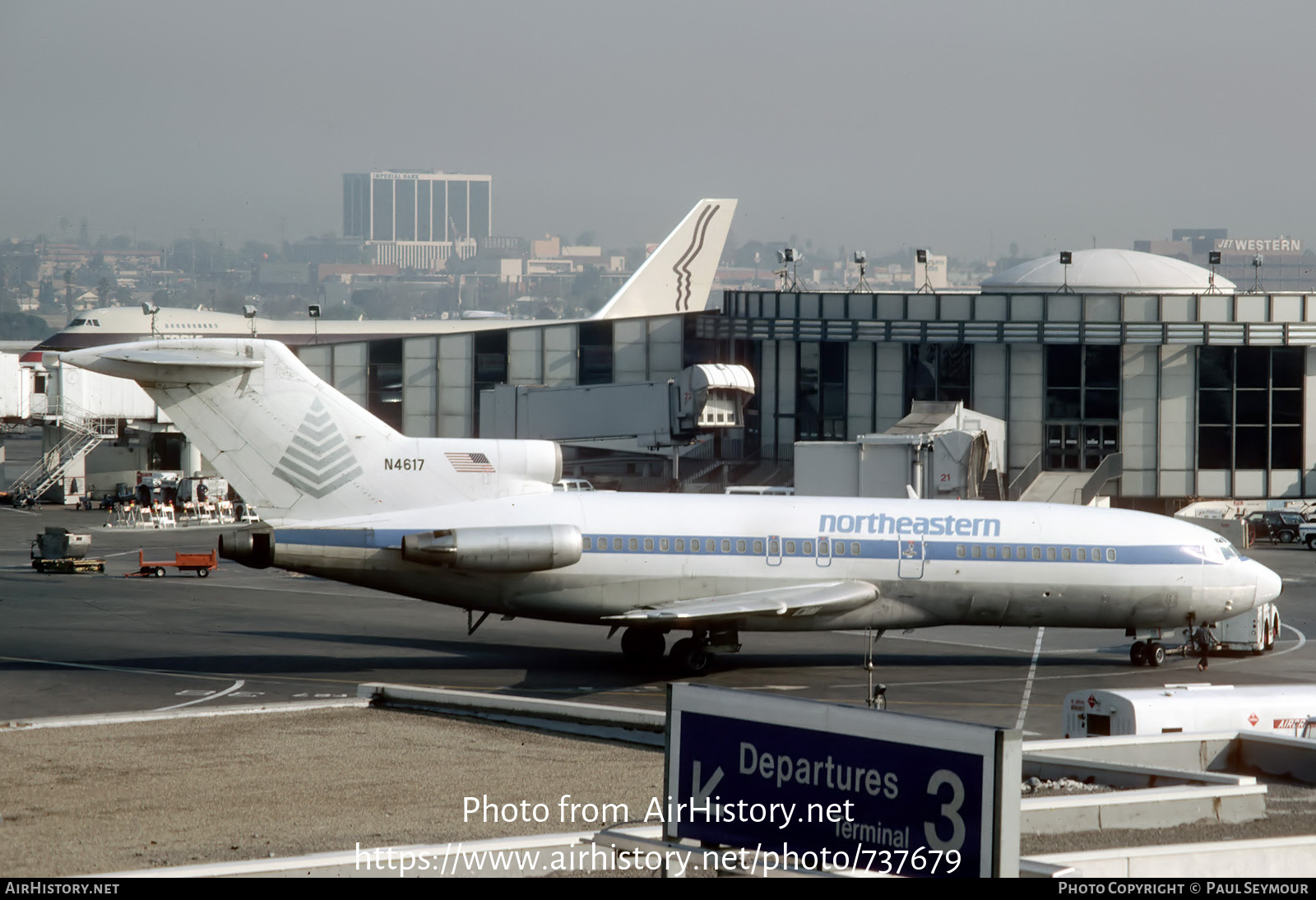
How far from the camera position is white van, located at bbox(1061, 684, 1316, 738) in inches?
906

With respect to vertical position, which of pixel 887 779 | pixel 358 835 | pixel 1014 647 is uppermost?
pixel 887 779

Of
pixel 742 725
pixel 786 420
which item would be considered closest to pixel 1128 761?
pixel 742 725

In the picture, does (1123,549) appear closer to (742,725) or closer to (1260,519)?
(742,725)

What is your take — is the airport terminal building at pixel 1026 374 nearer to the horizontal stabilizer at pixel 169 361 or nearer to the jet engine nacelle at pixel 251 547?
the horizontal stabilizer at pixel 169 361

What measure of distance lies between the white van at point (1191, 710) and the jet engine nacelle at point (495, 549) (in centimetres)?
1141

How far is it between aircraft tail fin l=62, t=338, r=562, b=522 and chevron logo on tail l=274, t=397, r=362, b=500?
0.02 metres

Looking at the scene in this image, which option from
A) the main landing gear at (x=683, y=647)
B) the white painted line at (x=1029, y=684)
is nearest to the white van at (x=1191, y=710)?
the white painted line at (x=1029, y=684)

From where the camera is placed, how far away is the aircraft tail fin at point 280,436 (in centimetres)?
3066

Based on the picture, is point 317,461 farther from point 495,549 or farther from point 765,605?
point 765,605

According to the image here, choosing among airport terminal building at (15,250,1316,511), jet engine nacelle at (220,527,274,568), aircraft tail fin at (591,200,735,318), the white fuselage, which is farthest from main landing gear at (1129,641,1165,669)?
aircraft tail fin at (591,200,735,318)

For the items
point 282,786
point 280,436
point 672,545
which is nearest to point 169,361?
point 280,436

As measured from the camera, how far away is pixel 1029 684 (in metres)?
32.6

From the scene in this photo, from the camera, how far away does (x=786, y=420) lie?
72.9 meters

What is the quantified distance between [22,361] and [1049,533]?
62869mm
